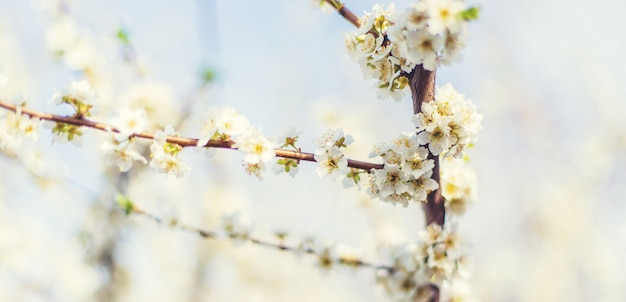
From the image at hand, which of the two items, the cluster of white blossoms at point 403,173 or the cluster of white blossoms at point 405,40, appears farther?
the cluster of white blossoms at point 403,173

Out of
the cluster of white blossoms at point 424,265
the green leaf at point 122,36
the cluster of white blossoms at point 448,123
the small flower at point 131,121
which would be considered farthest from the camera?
the green leaf at point 122,36

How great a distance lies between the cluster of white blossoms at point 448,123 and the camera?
4.67 feet

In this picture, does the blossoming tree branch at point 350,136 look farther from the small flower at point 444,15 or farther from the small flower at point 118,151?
the small flower at point 444,15

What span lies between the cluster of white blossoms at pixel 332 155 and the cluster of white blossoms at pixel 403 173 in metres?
0.11

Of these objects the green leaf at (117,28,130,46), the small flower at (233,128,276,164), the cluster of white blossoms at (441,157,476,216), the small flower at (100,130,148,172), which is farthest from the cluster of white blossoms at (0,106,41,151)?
the green leaf at (117,28,130,46)

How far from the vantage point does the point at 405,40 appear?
1274mm

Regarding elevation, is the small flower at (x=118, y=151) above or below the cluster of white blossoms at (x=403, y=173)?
below

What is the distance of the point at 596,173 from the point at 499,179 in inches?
125

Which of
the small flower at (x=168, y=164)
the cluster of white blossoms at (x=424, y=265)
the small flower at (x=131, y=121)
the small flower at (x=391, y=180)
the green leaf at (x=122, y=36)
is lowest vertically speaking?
the cluster of white blossoms at (x=424, y=265)

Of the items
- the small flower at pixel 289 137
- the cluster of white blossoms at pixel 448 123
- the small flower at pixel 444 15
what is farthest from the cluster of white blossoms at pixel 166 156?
the small flower at pixel 444 15

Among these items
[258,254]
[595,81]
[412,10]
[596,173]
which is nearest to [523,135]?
[595,81]

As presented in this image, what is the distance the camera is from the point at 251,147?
4.87 feet

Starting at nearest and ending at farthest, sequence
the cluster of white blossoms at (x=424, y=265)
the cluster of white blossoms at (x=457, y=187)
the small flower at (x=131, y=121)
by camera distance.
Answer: the small flower at (x=131, y=121) < the cluster of white blossoms at (x=424, y=265) < the cluster of white blossoms at (x=457, y=187)

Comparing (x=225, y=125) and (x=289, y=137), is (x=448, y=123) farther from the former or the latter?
(x=225, y=125)
